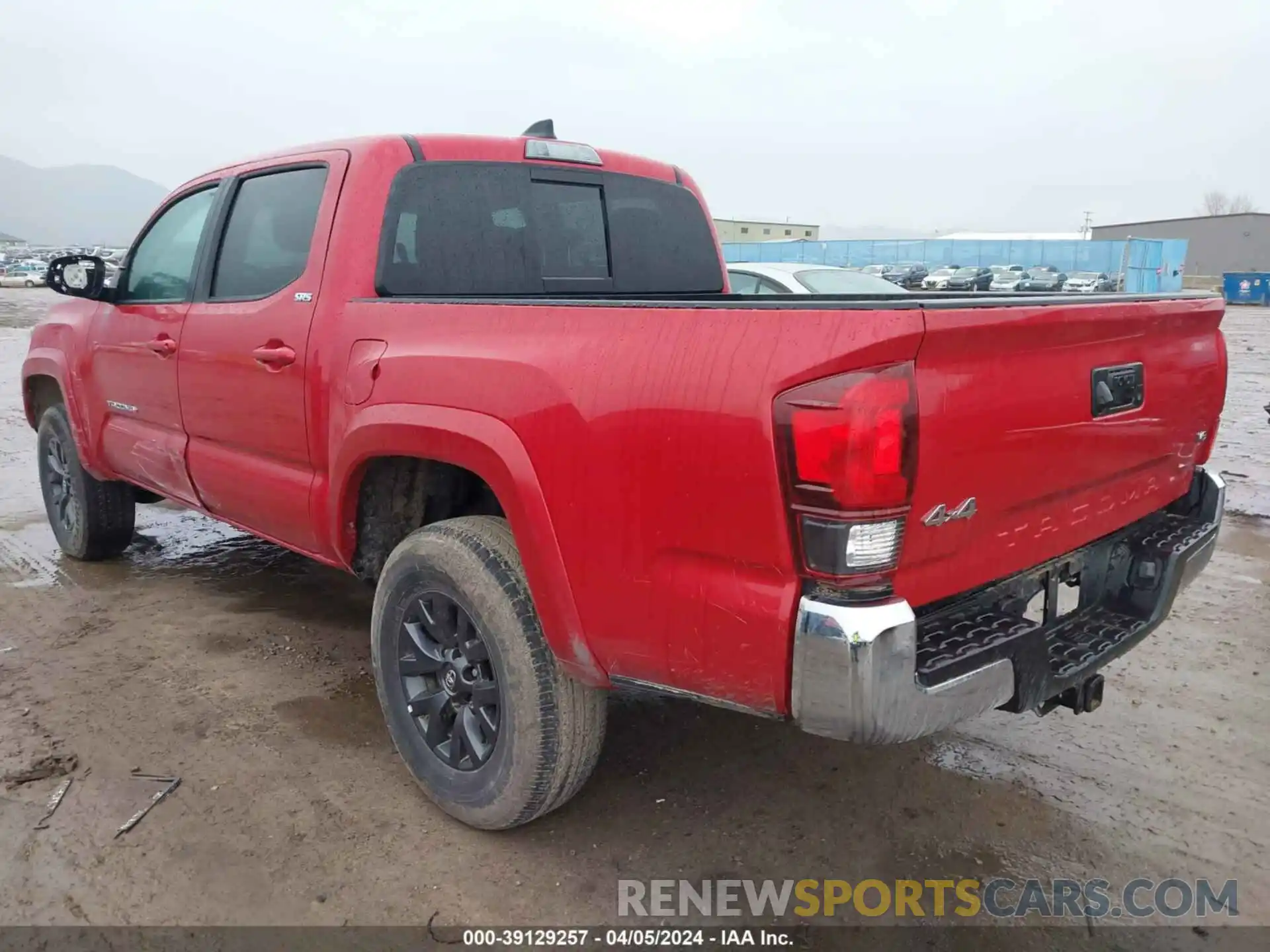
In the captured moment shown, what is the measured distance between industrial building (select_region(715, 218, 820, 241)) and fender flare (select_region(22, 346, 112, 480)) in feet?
254

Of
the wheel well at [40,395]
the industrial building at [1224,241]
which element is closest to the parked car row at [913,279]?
the wheel well at [40,395]

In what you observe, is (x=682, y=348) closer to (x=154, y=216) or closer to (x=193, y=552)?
(x=154, y=216)

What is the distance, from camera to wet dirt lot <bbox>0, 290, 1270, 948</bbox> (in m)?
2.55

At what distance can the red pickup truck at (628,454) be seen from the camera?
6.25 ft

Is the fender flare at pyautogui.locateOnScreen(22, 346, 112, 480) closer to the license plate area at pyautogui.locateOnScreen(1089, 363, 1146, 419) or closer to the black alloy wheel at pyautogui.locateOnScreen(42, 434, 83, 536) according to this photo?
the black alloy wheel at pyautogui.locateOnScreen(42, 434, 83, 536)

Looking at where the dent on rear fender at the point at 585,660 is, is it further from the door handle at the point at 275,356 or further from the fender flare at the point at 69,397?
the fender flare at the point at 69,397

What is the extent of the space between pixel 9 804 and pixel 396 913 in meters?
1.37

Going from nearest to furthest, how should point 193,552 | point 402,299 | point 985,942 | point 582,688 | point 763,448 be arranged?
point 763,448 → point 985,942 → point 582,688 → point 402,299 → point 193,552

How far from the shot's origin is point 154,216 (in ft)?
14.3


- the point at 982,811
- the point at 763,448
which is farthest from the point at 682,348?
the point at 982,811

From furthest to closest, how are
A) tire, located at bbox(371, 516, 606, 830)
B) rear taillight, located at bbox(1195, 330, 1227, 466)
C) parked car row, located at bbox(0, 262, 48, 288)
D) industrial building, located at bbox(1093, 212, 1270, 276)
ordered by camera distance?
1. industrial building, located at bbox(1093, 212, 1270, 276)
2. parked car row, located at bbox(0, 262, 48, 288)
3. rear taillight, located at bbox(1195, 330, 1227, 466)
4. tire, located at bbox(371, 516, 606, 830)

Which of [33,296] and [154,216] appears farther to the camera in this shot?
[33,296]

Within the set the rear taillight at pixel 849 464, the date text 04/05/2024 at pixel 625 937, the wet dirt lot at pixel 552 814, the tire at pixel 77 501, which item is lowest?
the date text 04/05/2024 at pixel 625 937

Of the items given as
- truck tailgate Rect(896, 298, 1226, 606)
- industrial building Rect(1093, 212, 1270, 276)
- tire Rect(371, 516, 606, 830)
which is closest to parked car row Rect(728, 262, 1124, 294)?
truck tailgate Rect(896, 298, 1226, 606)
